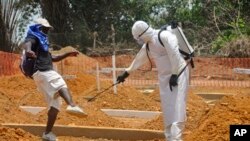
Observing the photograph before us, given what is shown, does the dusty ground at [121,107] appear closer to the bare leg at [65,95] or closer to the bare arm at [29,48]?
the bare leg at [65,95]

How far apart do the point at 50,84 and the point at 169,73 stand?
1.95 metres

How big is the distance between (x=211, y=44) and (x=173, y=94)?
21061 mm

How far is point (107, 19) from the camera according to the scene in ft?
112

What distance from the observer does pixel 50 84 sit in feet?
26.3

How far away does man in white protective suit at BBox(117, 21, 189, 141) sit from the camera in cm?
671

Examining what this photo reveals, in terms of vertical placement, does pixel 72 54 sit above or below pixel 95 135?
above

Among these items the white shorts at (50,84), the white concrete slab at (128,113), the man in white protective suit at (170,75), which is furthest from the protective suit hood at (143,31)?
the white concrete slab at (128,113)

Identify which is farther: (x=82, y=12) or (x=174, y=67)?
(x=82, y=12)

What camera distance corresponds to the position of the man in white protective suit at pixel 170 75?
6.71m

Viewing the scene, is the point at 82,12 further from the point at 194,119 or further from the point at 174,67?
the point at 174,67

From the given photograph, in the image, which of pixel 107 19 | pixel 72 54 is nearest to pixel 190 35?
pixel 107 19

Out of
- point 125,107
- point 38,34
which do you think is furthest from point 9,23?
point 38,34

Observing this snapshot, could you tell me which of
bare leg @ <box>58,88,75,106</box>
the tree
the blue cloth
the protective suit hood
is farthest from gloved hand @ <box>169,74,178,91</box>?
the tree

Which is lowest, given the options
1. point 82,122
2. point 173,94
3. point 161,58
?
point 82,122
